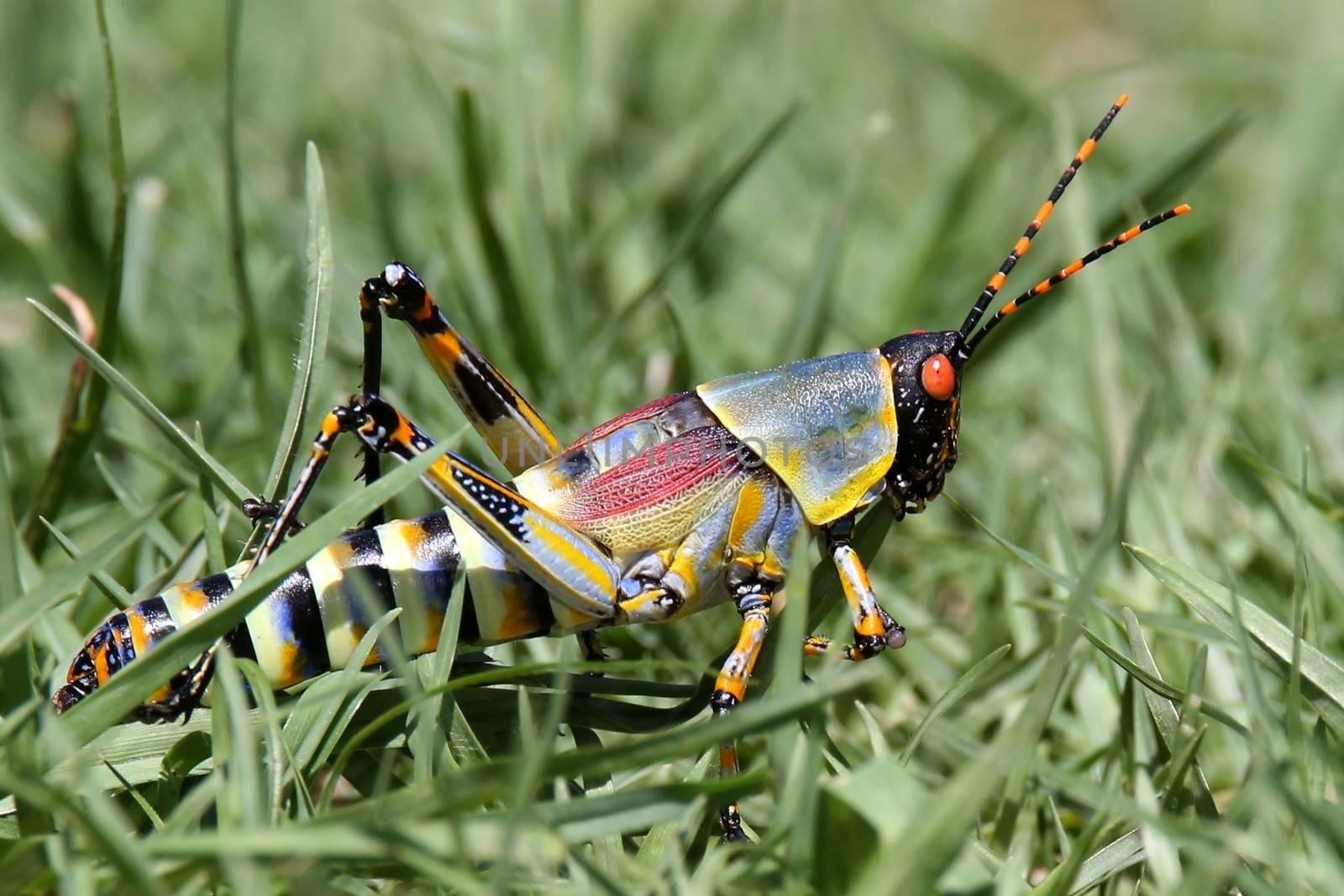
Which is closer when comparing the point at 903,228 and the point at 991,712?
the point at 991,712

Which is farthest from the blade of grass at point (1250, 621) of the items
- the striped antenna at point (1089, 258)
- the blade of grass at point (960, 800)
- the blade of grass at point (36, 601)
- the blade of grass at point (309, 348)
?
the blade of grass at point (36, 601)

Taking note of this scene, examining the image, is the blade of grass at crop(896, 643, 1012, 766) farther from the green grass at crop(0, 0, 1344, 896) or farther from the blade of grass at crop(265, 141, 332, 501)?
the blade of grass at crop(265, 141, 332, 501)

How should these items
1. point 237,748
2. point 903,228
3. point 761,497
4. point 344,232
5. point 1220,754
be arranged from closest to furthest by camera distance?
point 237,748 < point 1220,754 < point 761,497 < point 344,232 < point 903,228

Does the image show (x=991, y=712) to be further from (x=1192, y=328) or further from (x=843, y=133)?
(x=843, y=133)

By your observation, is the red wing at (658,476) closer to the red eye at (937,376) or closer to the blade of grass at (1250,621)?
the red eye at (937,376)

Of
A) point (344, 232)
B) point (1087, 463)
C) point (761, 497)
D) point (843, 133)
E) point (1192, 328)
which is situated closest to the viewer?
point (761, 497)

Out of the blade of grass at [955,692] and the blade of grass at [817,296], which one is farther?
the blade of grass at [817,296]

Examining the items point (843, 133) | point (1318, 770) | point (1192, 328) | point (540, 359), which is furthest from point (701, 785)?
point (843, 133)

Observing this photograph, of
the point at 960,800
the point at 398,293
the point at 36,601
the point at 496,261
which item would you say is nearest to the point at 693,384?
the point at 496,261
